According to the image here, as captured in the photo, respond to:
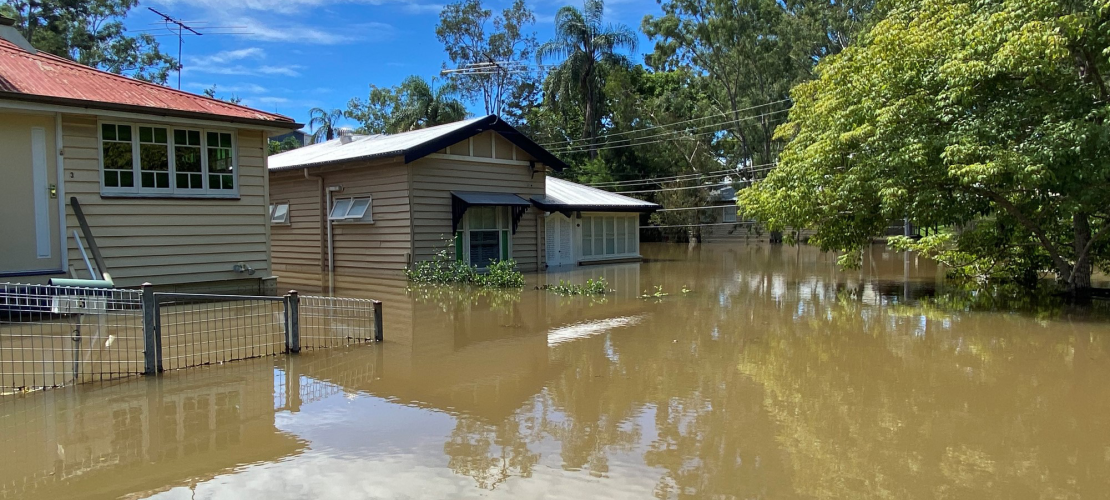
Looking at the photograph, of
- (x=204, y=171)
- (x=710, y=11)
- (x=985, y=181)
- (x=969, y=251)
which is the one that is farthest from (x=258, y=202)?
(x=710, y=11)

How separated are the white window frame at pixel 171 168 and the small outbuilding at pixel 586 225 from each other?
890cm

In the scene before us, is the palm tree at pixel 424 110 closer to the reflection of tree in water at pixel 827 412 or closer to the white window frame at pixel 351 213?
the white window frame at pixel 351 213

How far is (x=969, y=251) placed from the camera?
14766 mm

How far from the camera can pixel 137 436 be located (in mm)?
5270

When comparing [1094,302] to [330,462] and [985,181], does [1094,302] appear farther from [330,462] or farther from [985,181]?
[330,462]

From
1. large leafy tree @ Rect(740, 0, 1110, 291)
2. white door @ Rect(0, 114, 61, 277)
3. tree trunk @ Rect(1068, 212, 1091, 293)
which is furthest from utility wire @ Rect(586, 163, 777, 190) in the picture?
white door @ Rect(0, 114, 61, 277)

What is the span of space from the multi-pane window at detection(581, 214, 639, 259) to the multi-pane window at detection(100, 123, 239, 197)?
12.5m

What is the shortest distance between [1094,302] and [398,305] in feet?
40.3

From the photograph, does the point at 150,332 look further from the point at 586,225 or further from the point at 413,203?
the point at 586,225

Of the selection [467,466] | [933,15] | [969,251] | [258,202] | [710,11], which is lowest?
[467,466]

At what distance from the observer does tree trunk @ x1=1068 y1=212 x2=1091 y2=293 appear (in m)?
12.7

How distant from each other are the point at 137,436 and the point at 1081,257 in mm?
14645

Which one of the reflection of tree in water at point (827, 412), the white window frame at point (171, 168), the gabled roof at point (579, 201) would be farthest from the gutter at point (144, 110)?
the gabled roof at point (579, 201)

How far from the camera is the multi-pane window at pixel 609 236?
23.4 m
